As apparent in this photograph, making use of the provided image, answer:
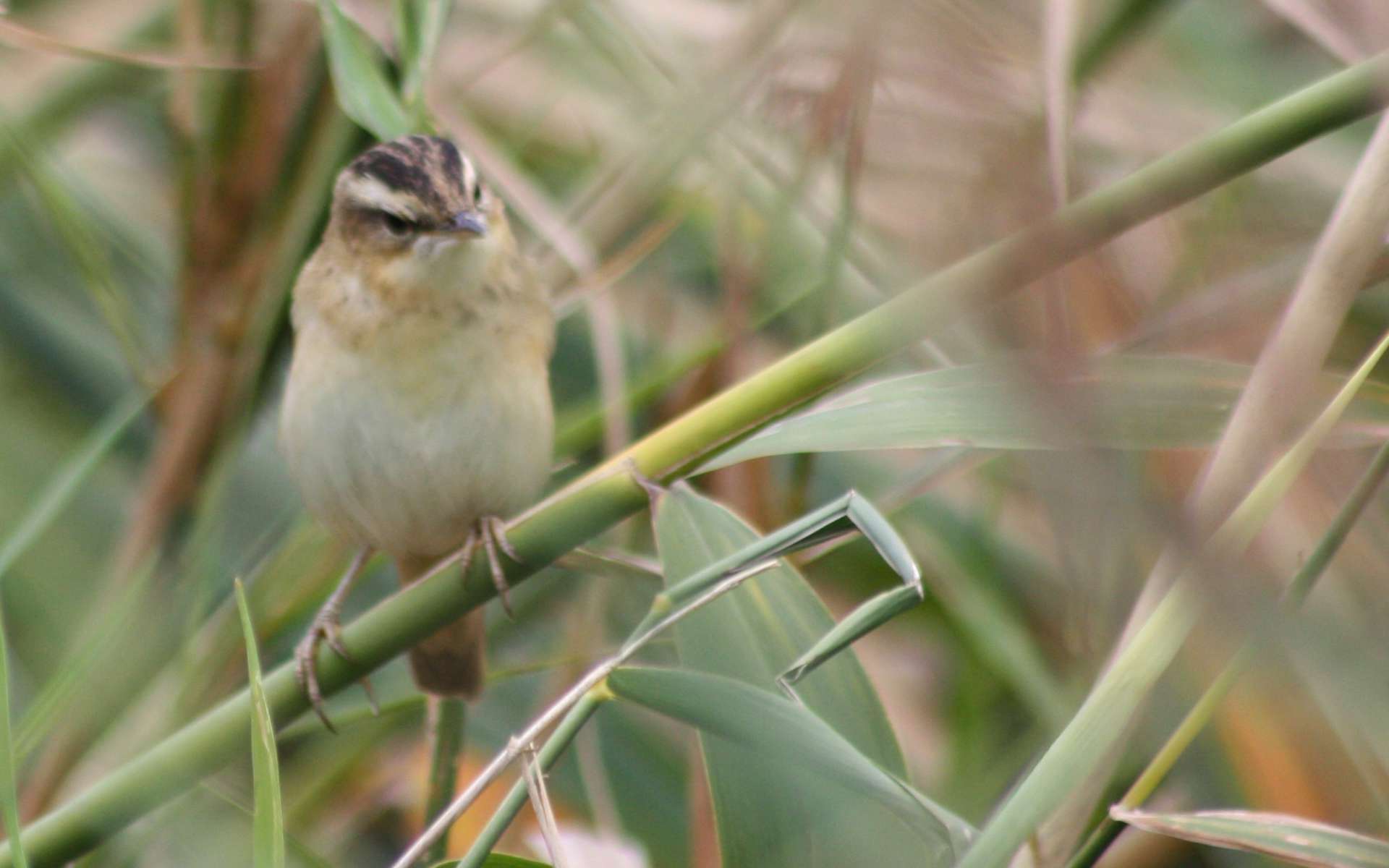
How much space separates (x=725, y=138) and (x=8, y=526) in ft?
4.53

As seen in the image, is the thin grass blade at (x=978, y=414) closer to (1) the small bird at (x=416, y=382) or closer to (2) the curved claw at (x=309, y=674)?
(2) the curved claw at (x=309, y=674)

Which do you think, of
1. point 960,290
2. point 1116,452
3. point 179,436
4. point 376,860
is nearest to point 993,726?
point 376,860

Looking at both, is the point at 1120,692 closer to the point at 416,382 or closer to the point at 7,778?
the point at 7,778

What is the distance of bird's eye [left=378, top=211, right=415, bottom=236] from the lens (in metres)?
1.93

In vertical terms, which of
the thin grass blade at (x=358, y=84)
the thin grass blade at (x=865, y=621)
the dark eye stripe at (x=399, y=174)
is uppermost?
the thin grass blade at (x=358, y=84)

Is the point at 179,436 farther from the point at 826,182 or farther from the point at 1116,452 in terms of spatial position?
the point at 1116,452

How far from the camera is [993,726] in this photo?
7.72ft

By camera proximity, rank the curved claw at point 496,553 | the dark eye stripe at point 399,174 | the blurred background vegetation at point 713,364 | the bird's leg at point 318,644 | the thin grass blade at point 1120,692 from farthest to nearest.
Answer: the dark eye stripe at point 399,174 < the bird's leg at point 318,644 < the curved claw at point 496,553 < the thin grass blade at point 1120,692 < the blurred background vegetation at point 713,364

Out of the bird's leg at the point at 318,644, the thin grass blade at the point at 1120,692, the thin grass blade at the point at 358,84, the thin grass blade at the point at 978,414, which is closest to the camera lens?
the thin grass blade at the point at 1120,692

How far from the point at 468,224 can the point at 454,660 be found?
0.58 meters

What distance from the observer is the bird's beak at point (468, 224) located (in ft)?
6.07

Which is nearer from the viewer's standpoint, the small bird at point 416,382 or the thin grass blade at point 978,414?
the thin grass blade at point 978,414

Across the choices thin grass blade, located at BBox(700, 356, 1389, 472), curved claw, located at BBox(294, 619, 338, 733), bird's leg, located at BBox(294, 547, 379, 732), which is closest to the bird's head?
bird's leg, located at BBox(294, 547, 379, 732)

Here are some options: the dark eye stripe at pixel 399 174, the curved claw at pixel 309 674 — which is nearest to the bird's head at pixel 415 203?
the dark eye stripe at pixel 399 174
